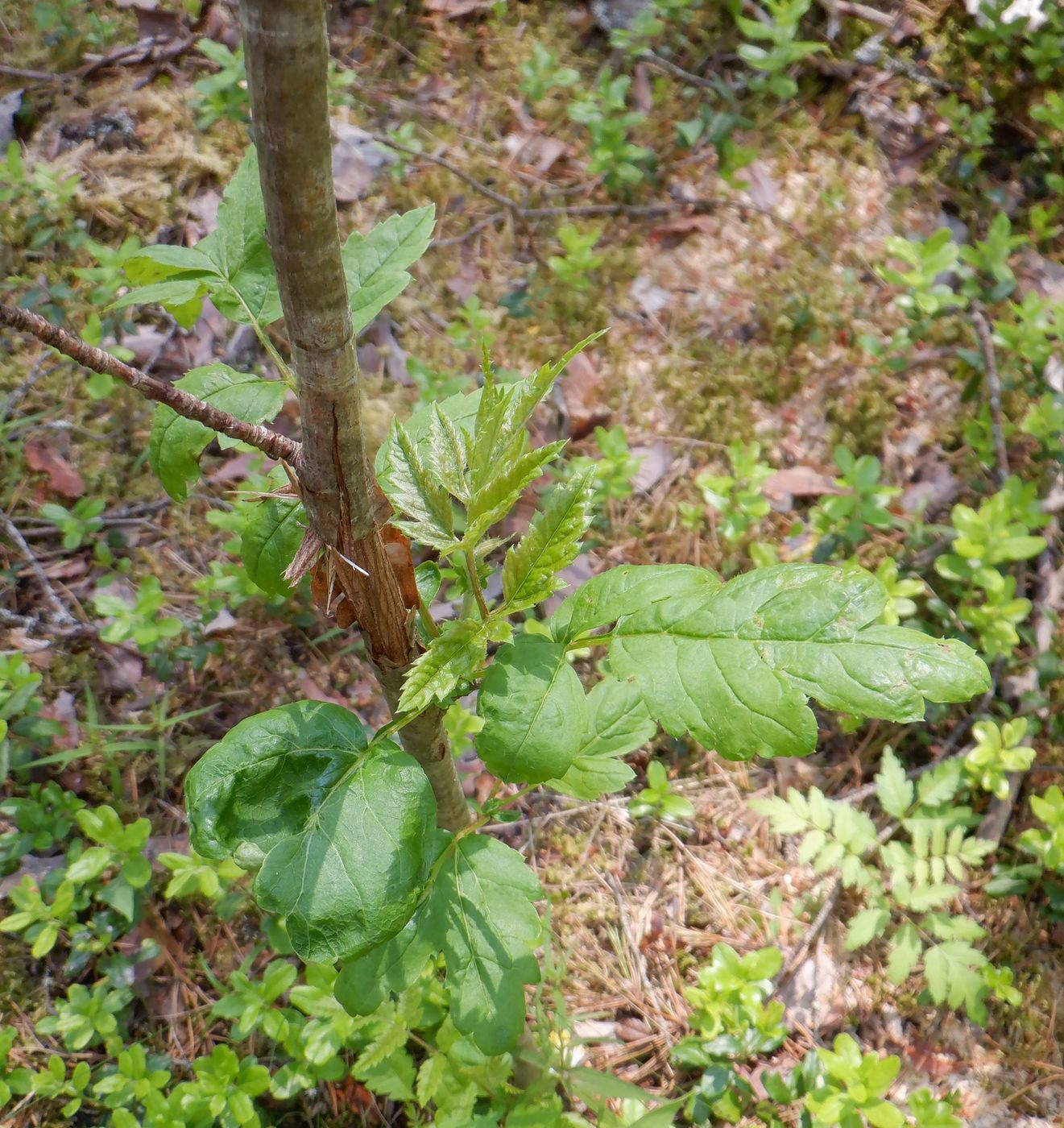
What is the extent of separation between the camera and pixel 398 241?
57.4 inches

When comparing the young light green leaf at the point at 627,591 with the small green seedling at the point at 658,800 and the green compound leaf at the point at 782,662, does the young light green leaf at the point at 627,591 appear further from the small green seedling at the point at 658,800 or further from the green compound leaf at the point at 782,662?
the small green seedling at the point at 658,800

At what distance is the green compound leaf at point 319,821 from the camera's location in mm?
1190

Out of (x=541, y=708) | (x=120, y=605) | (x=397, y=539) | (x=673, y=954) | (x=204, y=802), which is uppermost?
(x=397, y=539)

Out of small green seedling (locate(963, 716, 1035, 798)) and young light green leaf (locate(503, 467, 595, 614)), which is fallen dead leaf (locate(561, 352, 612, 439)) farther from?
young light green leaf (locate(503, 467, 595, 614))

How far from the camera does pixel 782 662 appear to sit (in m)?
1.15

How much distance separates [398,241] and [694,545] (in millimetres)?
2106

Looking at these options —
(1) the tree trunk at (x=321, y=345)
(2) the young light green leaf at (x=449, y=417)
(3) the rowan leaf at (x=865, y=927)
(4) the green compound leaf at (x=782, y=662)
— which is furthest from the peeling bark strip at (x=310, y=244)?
(3) the rowan leaf at (x=865, y=927)

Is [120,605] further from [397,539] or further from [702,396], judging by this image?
[702,396]

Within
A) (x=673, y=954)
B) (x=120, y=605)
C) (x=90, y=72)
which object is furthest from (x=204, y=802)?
(x=90, y=72)

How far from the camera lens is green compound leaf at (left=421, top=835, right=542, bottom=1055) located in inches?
58.1

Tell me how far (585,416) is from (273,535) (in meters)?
2.20

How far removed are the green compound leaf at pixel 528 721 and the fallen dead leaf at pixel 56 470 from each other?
2.61 metres

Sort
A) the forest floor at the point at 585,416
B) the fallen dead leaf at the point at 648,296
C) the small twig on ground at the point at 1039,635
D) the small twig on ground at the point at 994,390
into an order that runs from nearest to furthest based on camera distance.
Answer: the forest floor at the point at 585,416
the small twig on ground at the point at 1039,635
the small twig on ground at the point at 994,390
the fallen dead leaf at the point at 648,296

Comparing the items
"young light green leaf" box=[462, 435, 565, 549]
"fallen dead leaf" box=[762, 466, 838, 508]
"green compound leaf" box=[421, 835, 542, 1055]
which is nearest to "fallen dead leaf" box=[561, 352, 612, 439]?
"fallen dead leaf" box=[762, 466, 838, 508]
